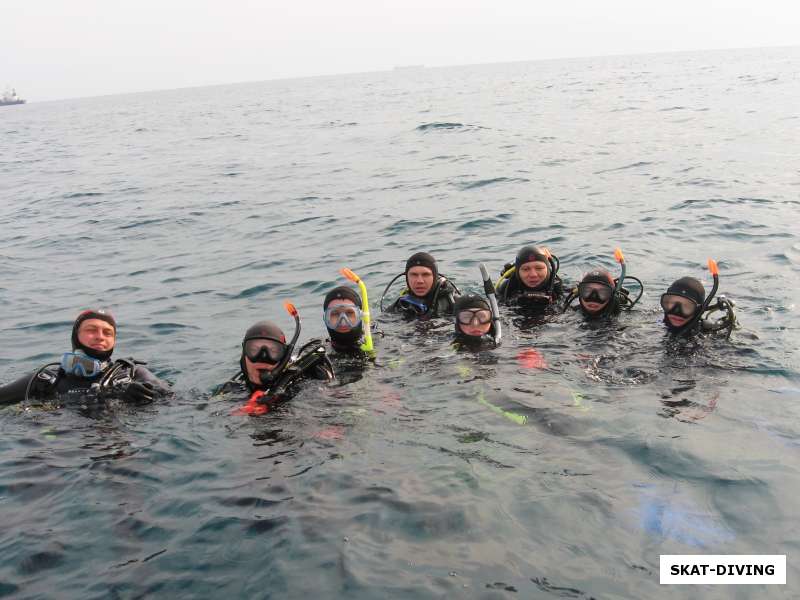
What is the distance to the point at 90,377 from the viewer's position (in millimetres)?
6215

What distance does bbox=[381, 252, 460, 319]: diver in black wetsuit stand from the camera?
8.12 metres

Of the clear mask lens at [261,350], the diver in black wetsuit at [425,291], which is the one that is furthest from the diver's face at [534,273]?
the clear mask lens at [261,350]

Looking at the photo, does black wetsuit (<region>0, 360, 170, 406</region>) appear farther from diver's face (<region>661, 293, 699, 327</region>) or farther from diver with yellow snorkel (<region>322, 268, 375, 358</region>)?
diver's face (<region>661, 293, 699, 327</region>)

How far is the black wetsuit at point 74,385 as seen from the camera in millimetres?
6148

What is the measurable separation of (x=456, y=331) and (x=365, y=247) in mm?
5613

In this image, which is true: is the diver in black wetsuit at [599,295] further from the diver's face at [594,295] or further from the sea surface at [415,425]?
the sea surface at [415,425]

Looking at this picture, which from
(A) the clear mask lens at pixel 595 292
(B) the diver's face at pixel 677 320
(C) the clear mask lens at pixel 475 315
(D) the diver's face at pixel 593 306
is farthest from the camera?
(D) the diver's face at pixel 593 306

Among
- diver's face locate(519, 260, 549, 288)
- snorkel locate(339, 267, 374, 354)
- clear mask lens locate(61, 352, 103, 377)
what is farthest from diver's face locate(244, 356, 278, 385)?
diver's face locate(519, 260, 549, 288)

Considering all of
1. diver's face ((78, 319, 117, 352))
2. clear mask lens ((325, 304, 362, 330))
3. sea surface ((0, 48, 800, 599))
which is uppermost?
diver's face ((78, 319, 117, 352))

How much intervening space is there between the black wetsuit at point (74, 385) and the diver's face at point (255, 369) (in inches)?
38.9

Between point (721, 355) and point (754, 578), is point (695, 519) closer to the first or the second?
point (754, 578)

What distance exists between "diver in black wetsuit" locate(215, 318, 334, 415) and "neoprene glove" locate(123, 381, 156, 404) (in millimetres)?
846

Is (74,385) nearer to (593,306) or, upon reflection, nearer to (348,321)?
(348,321)

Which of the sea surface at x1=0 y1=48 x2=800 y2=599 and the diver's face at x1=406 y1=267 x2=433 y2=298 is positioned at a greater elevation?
the diver's face at x1=406 y1=267 x2=433 y2=298
